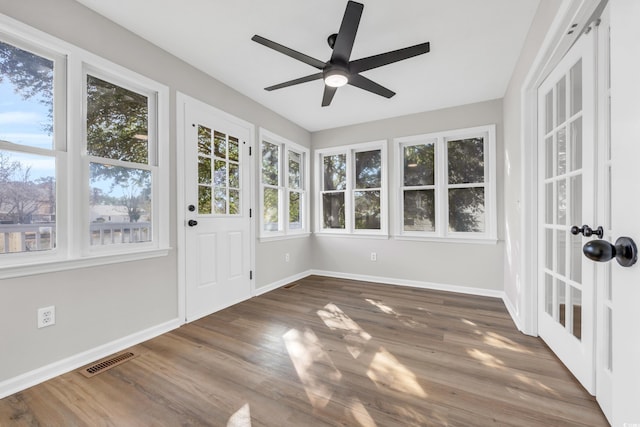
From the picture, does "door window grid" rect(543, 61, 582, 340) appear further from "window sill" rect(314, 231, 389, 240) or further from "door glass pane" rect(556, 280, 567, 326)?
"window sill" rect(314, 231, 389, 240)

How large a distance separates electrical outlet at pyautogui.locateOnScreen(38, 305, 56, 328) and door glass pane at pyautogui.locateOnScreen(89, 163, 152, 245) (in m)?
0.51

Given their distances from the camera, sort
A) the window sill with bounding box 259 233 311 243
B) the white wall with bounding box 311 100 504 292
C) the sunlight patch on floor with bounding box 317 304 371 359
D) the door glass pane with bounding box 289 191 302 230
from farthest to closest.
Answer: the door glass pane with bounding box 289 191 302 230 → the window sill with bounding box 259 233 311 243 → the white wall with bounding box 311 100 504 292 → the sunlight patch on floor with bounding box 317 304 371 359

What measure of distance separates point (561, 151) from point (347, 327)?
7.41ft

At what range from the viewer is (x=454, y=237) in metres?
3.88

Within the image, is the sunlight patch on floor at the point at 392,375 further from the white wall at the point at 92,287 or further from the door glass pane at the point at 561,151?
the white wall at the point at 92,287

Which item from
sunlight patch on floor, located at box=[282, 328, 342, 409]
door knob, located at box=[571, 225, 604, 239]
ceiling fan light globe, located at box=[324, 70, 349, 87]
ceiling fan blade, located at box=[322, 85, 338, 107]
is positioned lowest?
sunlight patch on floor, located at box=[282, 328, 342, 409]

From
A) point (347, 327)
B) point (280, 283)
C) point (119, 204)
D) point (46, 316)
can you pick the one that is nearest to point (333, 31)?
point (119, 204)

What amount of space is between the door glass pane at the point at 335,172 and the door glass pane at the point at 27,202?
11.9ft

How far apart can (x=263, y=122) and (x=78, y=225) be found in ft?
8.21

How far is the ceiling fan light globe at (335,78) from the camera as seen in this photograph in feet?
7.20

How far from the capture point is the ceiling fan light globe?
2195mm

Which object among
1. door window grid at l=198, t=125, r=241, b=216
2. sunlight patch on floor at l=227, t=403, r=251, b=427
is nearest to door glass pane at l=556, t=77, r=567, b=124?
sunlight patch on floor at l=227, t=403, r=251, b=427

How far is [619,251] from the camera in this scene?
21.7 inches

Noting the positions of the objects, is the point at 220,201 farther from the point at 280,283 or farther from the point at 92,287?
the point at 280,283
